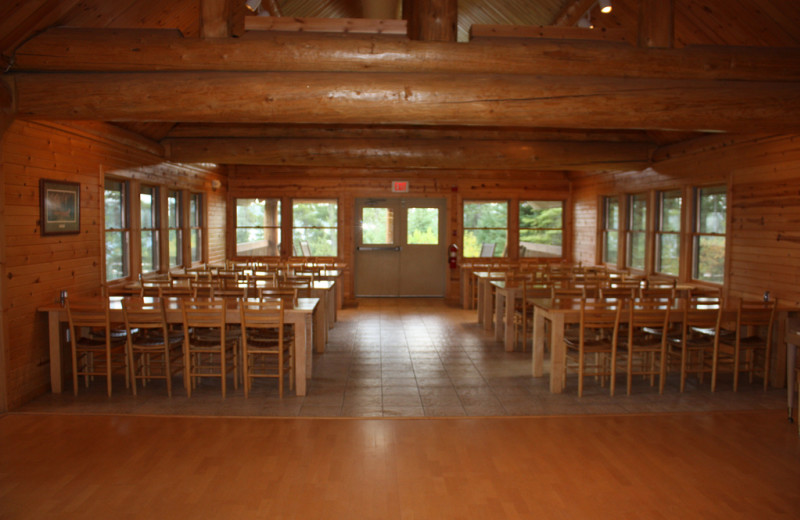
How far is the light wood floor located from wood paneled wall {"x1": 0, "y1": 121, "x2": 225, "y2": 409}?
79cm

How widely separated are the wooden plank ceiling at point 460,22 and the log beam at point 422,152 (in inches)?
3.9

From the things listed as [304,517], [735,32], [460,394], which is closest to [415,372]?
[460,394]

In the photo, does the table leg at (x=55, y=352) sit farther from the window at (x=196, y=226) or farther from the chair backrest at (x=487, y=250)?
the chair backrest at (x=487, y=250)

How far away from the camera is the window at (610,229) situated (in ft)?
40.2

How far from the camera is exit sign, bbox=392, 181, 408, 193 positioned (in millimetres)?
13938

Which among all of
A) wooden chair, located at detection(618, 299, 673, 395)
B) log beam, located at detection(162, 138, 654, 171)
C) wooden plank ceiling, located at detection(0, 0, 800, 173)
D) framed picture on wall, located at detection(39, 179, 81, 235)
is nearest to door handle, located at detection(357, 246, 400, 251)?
log beam, located at detection(162, 138, 654, 171)

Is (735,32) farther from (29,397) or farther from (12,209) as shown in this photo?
(29,397)

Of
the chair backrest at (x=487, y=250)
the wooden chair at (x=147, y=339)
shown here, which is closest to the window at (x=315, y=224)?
the chair backrest at (x=487, y=250)

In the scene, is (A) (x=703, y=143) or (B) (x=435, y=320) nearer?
(A) (x=703, y=143)

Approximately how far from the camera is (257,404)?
584 centimetres

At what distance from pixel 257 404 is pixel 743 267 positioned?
638 cm

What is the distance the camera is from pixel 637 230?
11.4 metres

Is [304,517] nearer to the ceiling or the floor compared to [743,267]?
nearer to the floor

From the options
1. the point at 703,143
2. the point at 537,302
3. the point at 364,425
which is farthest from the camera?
the point at 703,143
